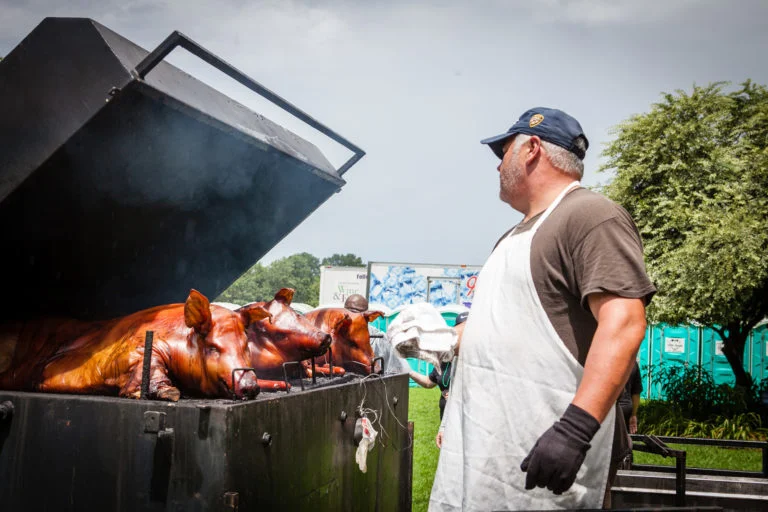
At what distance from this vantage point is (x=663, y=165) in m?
11.7

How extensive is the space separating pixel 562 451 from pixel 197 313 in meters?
1.43

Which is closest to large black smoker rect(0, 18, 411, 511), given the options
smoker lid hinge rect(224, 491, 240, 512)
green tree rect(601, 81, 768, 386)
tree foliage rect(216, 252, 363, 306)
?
smoker lid hinge rect(224, 491, 240, 512)

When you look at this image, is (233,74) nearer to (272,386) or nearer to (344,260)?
(272,386)

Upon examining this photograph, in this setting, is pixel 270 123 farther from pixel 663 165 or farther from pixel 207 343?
pixel 663 165

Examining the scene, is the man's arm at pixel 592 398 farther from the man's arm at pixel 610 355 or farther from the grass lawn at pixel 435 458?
the grass lawn at pixel 435 458

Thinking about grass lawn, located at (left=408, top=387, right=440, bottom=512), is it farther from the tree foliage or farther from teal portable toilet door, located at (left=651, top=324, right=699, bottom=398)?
the tree foliage

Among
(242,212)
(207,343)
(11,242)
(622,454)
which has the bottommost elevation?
(622,454)

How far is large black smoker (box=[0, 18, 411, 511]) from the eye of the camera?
6.93ft

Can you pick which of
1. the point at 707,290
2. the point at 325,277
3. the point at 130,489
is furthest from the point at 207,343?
the point at 325,277

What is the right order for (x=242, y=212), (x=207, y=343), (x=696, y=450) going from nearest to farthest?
(x=207, y=343), (x=242, y=212), (x=696, y=450)

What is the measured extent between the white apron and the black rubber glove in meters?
0.20

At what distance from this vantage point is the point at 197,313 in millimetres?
2463

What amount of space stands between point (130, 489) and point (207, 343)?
0.61 metres

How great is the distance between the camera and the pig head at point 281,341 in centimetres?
311
